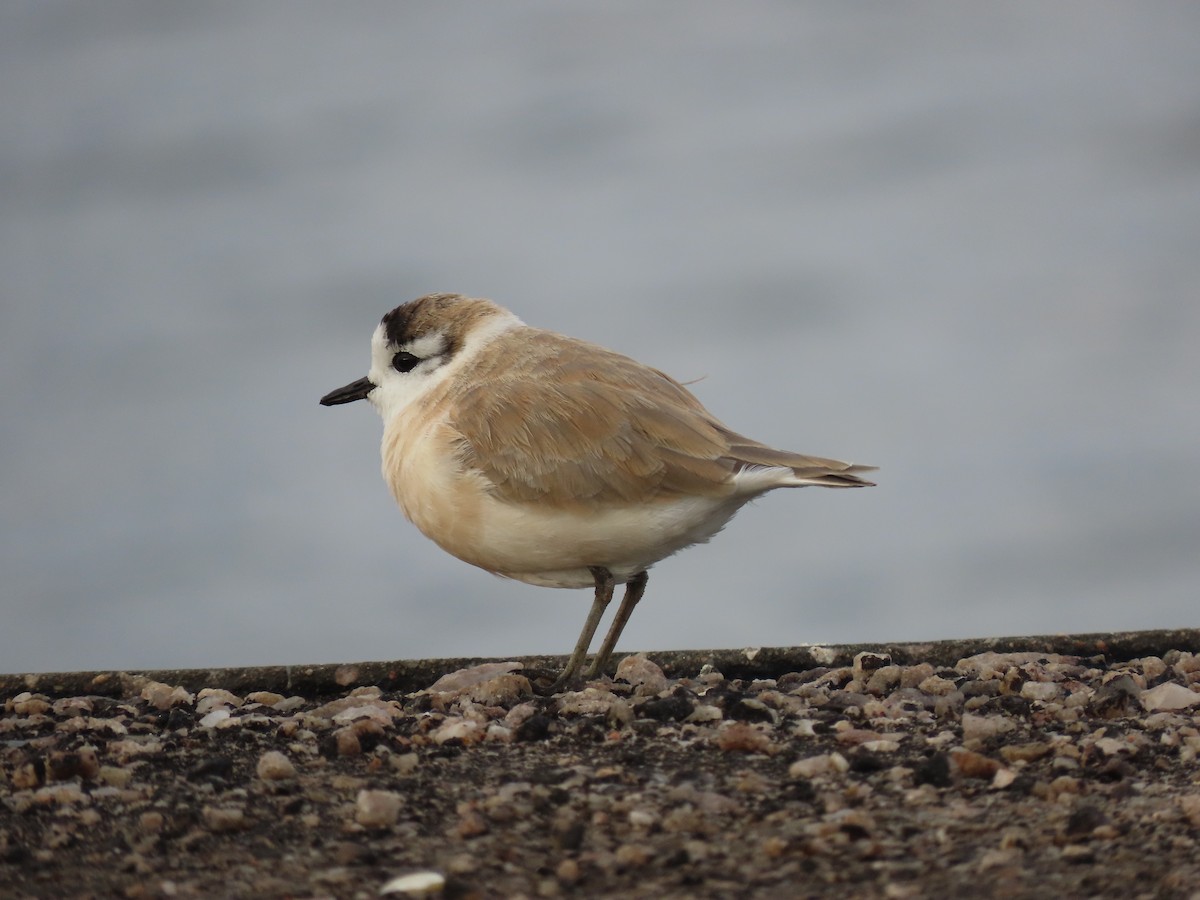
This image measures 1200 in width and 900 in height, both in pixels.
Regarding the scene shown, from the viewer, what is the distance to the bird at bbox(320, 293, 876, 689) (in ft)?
19.1

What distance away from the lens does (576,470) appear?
19.1 ft

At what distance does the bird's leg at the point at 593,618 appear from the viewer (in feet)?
19.8

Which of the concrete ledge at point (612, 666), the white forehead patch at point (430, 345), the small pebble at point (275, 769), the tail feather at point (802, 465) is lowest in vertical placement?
the small pebble at point (275, 769)

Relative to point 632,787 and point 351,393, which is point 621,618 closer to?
point 351,393

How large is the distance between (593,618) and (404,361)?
5.10 feet

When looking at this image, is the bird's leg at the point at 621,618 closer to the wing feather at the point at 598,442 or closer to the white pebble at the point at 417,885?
the wing feather at the point at 598,442

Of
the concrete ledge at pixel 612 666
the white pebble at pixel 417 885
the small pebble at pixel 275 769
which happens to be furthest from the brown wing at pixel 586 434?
the white pebble at pixel 417 885

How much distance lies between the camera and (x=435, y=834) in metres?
3.98

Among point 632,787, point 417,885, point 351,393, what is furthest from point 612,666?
point 417,885

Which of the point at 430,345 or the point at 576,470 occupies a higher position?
the point at 430,345

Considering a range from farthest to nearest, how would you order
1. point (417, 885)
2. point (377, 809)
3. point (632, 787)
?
point (632, 787) < point (377, 809) < point (417, 885)

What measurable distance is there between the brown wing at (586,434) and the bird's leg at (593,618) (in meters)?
0.41

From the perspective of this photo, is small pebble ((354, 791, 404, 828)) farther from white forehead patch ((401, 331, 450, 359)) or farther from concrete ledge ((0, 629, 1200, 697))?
white forehead patch ((401, 331, 450, 359))

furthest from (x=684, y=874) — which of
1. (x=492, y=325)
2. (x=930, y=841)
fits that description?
(x=492, y=325)
